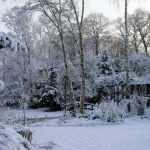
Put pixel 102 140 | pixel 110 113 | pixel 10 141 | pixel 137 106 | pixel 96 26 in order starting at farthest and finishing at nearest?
pixel 96 26
pixel 137 106
pixel 110 113
pixel 102 140
pixel 10 141

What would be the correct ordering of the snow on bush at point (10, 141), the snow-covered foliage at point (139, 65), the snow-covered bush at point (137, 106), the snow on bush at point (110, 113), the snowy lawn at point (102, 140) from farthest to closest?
the snow-covered foliage at point (139, 65), the snow-covered bush at point (137, 106), the snow on bush at point (110, 113), the snowy lawn at point (102, 140), the snow on bush at point (10, 141)

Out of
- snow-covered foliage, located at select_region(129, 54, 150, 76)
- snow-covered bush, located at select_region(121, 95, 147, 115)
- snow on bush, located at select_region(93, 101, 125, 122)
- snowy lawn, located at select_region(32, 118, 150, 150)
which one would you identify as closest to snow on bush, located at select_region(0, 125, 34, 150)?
snowy lawn, located at select_region(32, 118, 150, 150)

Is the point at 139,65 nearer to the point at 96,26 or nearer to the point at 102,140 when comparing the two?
the point at 96,26

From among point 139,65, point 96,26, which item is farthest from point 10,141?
point 96,26

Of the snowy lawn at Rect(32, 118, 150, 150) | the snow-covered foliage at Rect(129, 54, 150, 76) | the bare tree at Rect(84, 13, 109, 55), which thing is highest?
the bare tree at Rect(84, 13, 109, 55)

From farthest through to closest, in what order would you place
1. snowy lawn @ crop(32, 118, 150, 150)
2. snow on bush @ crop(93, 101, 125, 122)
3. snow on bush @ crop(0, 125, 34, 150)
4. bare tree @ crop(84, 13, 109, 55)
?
bare tree @ crop(84, 13, 109, 55), snow on bush @ crop(93, 101, 125, 122), snowy lawn @ crop(32, 118, 150, 150), snow on bush @ crop(0, 125, 34, 150)

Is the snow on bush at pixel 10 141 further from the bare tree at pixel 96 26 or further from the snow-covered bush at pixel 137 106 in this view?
the bare tree at pixel 96 26

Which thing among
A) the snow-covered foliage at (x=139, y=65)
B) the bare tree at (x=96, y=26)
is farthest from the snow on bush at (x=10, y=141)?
the bare tree at (x=96, y=26)

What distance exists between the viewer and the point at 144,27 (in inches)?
1437

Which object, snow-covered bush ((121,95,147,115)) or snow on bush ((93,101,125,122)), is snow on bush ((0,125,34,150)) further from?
snow-covered bush ((121,95,147,115))

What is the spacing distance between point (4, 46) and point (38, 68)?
69.0ft

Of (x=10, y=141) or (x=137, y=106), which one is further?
(x=137, y=106)

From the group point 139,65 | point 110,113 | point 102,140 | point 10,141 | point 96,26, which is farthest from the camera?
point 96,26

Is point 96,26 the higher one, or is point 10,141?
point 96,26
